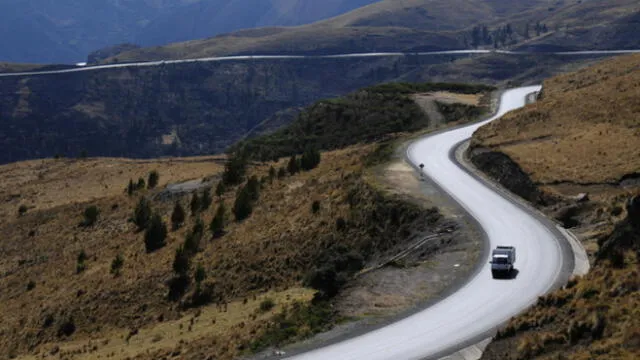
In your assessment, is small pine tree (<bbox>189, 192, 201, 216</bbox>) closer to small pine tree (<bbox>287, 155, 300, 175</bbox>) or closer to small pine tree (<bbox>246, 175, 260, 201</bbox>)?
small pine tree (<bbox>246, 175, 260, 201</bbox>)

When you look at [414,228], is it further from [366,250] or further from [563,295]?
[563,295]

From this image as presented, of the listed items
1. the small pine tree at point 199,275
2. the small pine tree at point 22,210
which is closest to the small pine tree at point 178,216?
→ the small pine tree at point 199,275

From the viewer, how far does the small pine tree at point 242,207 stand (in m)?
52.2

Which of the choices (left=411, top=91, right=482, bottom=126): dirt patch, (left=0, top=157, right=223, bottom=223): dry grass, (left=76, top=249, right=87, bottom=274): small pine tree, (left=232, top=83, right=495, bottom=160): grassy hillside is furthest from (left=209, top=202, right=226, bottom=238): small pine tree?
(left=411, top=91, right=482, bottom=126): dirt patch

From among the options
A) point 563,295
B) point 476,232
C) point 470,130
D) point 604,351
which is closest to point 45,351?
point 476,232

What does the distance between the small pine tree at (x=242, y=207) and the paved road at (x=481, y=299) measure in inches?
550

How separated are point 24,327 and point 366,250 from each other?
1999cm

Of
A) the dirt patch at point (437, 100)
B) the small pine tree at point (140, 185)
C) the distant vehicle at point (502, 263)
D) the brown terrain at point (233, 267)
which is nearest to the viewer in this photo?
the brown terrain at point (233, 267)

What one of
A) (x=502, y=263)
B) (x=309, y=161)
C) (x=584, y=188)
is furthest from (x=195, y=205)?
(x=502, y=263)

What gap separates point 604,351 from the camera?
18.7 meters

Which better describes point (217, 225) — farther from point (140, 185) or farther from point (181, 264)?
point (140, 185)

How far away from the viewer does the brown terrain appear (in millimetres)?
31578

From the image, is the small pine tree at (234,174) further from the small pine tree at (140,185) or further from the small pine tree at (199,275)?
the small pine tree at (199,275)

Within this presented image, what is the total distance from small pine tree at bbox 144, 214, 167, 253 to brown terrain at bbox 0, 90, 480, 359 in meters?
0.72
